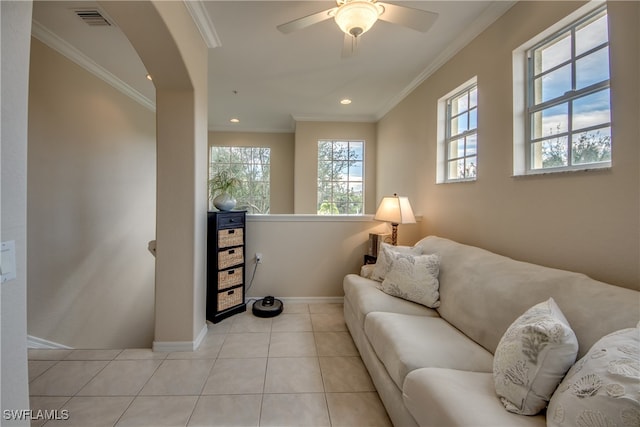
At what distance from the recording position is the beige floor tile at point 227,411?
1.46 m

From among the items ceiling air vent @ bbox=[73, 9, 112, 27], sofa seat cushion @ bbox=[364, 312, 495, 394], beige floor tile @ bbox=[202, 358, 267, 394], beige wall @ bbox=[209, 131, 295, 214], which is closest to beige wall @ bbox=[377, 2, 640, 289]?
sofa seat cushion @ bbox=[364, 312, 495, 394]

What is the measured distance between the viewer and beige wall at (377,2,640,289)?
4.38 ft

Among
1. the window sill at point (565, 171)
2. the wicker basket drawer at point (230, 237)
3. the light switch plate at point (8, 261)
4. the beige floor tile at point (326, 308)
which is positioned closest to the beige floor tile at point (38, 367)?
the wicker basket drawer at point (230, 237)

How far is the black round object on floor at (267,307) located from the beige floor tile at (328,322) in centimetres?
40

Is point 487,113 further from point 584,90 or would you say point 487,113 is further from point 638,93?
point 638,93

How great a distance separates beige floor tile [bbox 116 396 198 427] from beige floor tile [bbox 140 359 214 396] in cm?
5

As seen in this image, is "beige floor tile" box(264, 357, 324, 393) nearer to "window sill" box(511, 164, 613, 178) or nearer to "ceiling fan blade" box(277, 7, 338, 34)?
"window sill" box(511, 164, 613, 178)

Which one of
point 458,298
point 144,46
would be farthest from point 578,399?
point 144,46

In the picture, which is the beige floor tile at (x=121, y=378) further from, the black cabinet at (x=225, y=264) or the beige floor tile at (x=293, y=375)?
the beige floor tile at (x=293, y=375)

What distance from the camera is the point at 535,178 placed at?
71.5 inches

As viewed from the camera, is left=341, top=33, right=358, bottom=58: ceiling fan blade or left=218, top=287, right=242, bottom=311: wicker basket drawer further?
left=218, top=287, right=242, bottom=311: wicker basket drawer

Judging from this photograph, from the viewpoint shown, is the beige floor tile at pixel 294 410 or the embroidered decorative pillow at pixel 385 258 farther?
the embroidered decorative pillow at pixel 385 258

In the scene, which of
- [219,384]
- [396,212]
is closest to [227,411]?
[219,384]

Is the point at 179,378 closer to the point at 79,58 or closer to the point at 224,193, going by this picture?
the point at 224,193
